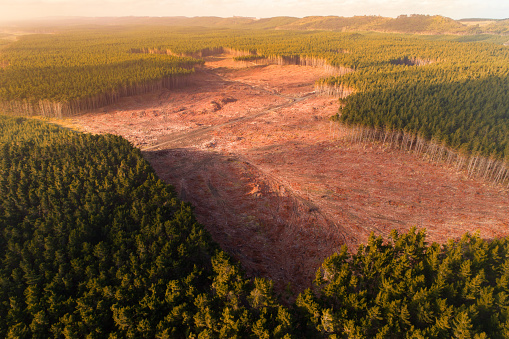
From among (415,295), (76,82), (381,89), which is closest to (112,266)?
(415,295)

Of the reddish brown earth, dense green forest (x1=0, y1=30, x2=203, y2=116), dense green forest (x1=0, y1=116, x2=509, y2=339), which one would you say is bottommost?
Result: the reddish brown earth

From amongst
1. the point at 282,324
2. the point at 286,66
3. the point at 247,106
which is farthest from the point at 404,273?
the point at 286,66

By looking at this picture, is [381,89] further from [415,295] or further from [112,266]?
[112,266]

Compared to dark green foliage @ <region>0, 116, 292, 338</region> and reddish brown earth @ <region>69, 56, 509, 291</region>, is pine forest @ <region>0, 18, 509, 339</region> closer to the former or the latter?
dark green foliage @ <region>0, 116, 292, 338</region>

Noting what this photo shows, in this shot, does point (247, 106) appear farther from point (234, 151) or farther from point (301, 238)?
point (301, 238)

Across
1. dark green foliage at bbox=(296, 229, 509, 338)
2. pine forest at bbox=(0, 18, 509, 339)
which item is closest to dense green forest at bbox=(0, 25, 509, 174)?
pine forest at bbox=(0, 18, 509, 339)

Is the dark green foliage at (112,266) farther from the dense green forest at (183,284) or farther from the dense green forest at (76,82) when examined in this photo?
the dense green forest at (76,82)
